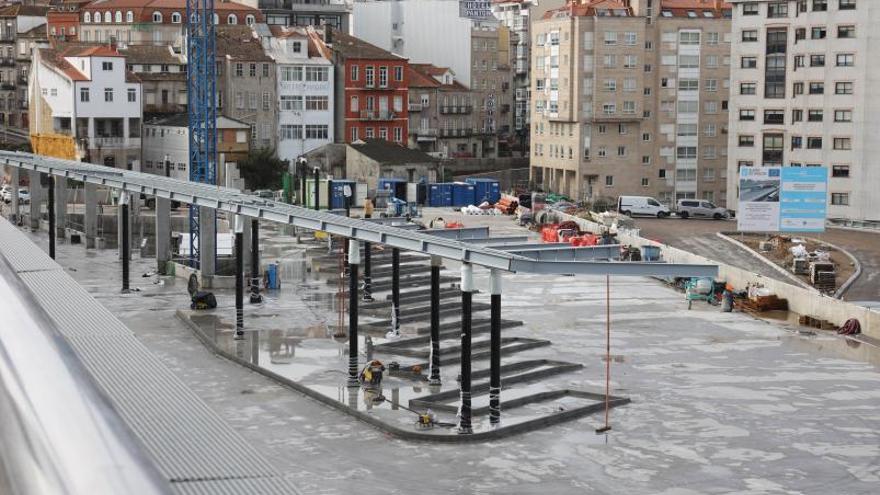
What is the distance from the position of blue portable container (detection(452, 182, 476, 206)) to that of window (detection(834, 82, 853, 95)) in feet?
69.5

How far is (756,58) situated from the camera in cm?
7119

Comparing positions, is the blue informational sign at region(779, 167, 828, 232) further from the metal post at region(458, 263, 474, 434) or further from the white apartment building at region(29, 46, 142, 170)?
the white apartment building at region(29, 46, 142, 170)

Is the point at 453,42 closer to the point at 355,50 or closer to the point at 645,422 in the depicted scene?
the point at 355,50

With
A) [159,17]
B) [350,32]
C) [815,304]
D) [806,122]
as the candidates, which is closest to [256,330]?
[815,304]

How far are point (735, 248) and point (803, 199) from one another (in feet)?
16.5

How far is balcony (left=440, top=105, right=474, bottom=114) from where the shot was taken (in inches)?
3809

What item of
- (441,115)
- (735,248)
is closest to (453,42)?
(441,115)

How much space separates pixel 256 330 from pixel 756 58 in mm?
45024

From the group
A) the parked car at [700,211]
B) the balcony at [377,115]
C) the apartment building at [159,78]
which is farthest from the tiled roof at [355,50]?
the parked car at [700,211]

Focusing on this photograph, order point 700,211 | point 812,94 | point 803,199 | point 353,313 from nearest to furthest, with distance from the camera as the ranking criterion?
1. point 353,313
2. point 803,199
3. point 812,94
4. point 700,211

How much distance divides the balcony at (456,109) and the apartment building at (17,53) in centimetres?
3181

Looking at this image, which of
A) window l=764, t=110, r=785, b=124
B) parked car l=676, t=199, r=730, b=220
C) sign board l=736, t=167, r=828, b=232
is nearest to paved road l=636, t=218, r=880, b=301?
Result: parked car l=676, t=199, r=730, b=220

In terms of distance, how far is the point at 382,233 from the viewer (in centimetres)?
2703

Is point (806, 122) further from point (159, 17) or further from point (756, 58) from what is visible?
point (159, 17)
